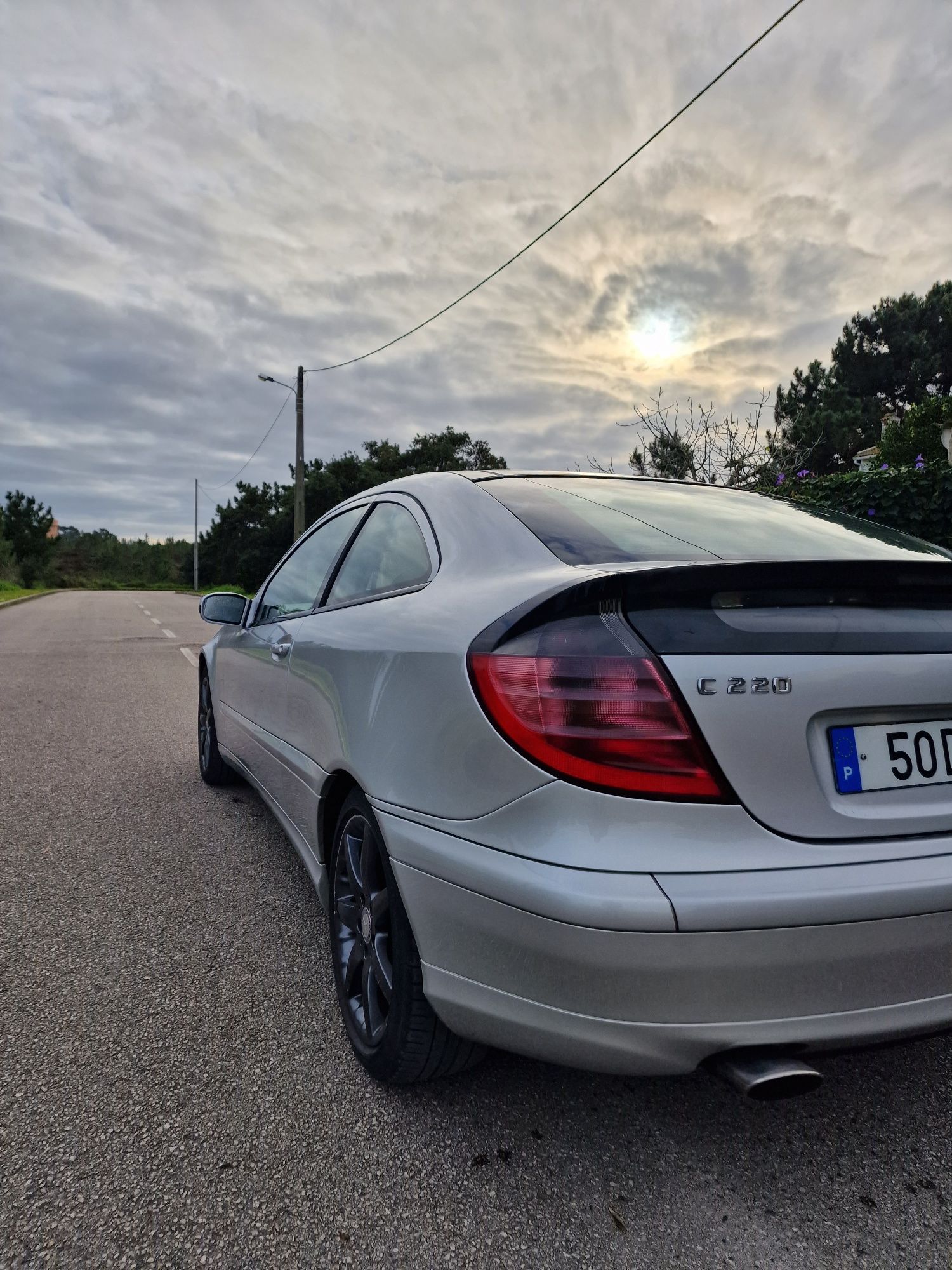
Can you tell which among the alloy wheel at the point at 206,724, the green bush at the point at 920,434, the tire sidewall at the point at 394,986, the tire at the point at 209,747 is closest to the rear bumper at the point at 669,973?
the tire sidewall at the point at 394,986

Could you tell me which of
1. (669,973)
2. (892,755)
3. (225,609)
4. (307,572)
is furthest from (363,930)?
(225,609)

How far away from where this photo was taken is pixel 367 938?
2.10m

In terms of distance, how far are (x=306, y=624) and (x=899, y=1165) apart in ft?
7.25

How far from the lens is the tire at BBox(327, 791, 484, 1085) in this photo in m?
1.81

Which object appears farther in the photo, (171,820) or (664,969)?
(171,820)

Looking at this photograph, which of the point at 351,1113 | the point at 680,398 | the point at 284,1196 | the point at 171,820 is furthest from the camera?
the point at 680,398

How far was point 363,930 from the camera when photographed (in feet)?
7.00

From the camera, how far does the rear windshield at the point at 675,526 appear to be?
1.80 m

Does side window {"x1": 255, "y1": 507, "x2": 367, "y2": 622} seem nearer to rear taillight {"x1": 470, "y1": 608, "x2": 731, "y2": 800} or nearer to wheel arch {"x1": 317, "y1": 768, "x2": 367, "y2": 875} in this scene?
wheel arch {"x1": 317, "y1": 768, "x2": 367, "y2": 875}

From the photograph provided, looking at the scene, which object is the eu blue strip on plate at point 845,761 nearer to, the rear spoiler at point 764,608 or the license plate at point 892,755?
the license plate at point 892,755

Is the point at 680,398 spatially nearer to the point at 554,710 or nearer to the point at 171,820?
the point at 171,820

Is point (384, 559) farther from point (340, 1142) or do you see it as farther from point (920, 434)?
point (920, 434)

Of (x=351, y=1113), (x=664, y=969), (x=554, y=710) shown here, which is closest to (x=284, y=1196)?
(x=351, y=1113)

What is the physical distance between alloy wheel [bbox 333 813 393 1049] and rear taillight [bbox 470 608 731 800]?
654mm
